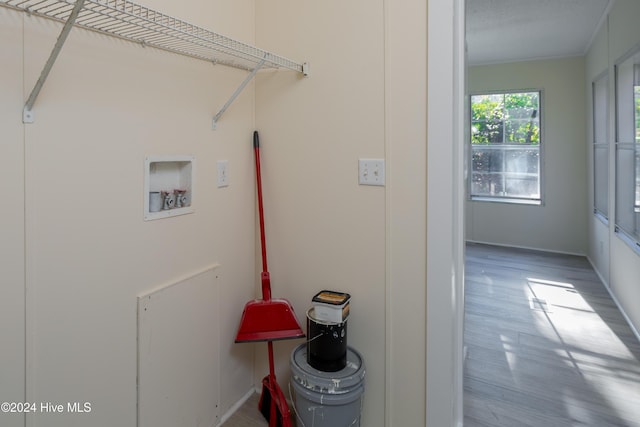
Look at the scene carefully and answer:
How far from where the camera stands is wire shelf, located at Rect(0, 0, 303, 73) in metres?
1.00

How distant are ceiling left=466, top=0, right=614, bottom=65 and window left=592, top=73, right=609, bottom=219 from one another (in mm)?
593

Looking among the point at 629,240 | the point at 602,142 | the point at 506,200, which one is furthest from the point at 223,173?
the point at 506,200

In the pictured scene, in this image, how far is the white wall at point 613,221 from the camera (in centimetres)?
285

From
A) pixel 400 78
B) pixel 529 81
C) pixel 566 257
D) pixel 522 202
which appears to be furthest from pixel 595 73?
pixel 400 78

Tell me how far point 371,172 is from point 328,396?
3.05 feet

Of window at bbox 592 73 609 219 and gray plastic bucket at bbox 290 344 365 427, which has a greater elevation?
window at bbox 592 73 609 219

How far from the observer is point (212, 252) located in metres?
1.72

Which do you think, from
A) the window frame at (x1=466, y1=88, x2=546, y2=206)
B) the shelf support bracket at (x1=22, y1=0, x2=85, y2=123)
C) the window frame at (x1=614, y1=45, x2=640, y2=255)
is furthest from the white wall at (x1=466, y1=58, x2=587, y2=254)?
the shelf support bracket at (x1=22, y1=0, x2=85, y2=123)

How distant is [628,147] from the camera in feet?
10.1

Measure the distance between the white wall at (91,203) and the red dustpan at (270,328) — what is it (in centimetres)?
26

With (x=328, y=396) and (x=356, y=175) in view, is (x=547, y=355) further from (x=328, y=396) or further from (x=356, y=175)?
(x=356, y=175)

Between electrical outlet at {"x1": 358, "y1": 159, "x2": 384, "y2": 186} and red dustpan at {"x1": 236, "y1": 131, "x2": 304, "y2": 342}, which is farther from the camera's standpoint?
red dustpan at {"x1": 236, "y1": 131, "x2": 304, "y2": 342}

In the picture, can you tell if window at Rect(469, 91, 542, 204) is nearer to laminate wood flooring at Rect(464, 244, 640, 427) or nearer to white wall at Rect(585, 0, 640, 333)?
white wall at Rect(585, 0, 640, 333)

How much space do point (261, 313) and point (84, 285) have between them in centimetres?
→ 77
